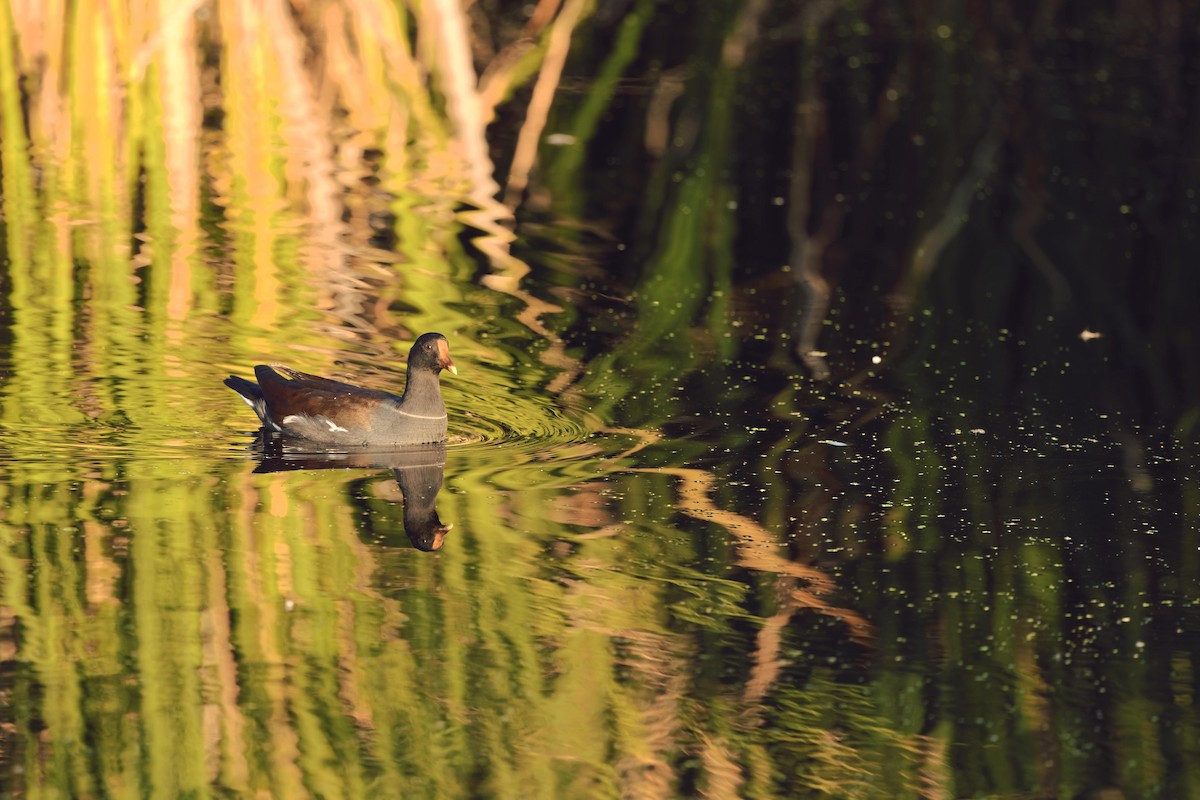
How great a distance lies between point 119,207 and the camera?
420 inches

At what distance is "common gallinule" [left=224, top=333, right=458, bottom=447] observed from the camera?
737 centimetres

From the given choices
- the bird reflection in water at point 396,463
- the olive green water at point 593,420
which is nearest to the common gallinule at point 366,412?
the bird reflection in water at point 396,463

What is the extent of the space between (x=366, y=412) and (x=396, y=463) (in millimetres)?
231

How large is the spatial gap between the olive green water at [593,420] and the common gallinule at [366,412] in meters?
0.17

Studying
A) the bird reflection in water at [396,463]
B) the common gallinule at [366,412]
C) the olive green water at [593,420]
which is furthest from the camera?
the common gallinule at [366,412]

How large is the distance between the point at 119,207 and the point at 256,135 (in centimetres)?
166

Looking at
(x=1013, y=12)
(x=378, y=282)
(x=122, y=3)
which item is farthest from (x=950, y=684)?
(x=1013, y=12)

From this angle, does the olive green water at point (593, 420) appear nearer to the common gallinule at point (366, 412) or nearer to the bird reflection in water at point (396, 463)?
the bird reflection in water at point (396, 463)

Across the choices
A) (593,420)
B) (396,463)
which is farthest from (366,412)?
(593,420)

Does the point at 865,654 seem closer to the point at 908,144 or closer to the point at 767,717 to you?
the point at 767,717

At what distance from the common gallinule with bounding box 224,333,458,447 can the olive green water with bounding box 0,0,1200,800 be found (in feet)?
0.54

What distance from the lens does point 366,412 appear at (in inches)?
291

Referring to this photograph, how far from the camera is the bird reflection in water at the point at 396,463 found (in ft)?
22.7

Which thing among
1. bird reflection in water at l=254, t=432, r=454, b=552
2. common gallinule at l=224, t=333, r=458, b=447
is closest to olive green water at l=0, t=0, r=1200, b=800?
bird reflection in water at l=254, t=432, r=454, b=552
